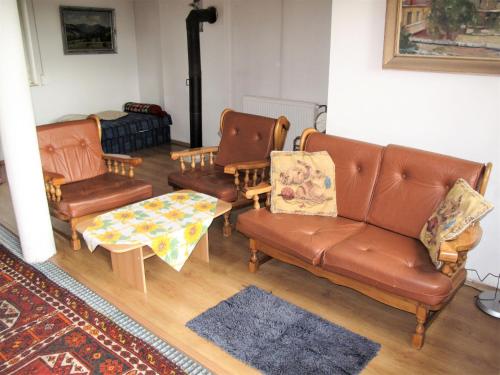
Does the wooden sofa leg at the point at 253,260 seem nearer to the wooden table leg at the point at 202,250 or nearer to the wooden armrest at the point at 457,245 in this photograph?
the wooden table leg at the point at 202,250

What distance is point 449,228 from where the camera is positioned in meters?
2.34

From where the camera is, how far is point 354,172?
10.2ft

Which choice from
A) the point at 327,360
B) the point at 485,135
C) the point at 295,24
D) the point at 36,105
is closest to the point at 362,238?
the point at 327,360

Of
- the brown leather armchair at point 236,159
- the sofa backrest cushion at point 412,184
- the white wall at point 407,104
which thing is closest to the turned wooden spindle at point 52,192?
the brown leather armchair at point 236,159

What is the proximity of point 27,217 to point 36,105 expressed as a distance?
3.35m

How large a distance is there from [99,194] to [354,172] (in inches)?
74.4

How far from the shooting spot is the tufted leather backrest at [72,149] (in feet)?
12.4

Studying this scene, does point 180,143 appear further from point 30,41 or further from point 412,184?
point 412,184

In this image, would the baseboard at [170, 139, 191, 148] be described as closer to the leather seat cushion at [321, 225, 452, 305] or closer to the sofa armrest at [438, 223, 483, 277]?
the leather seat cushion at [321, 225, 452, 305]

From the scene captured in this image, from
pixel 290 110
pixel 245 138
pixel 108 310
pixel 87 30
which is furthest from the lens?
pixel 87 30

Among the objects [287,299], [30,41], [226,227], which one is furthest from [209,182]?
[30,41]

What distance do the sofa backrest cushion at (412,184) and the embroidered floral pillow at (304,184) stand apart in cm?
31

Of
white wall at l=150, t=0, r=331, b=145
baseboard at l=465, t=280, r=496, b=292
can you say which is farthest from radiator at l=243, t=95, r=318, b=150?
baseboard at l=465, t=280, r=496, b=292

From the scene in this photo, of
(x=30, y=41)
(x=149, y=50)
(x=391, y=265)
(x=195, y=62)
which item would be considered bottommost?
(x=391, y=265)
